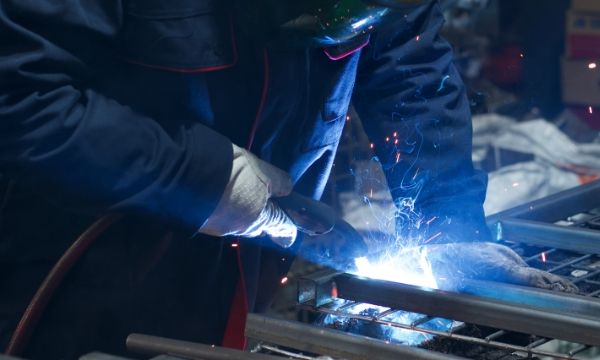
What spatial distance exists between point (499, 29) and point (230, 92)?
2849 millimetres

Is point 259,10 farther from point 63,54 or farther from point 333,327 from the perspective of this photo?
point 333,327

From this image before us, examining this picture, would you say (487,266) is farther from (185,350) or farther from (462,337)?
(185,350)

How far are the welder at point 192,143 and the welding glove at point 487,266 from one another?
0.10m

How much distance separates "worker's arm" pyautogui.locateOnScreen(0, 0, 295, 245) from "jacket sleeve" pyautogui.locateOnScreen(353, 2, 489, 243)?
50cm

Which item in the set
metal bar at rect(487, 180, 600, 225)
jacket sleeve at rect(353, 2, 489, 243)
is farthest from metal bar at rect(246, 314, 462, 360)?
metal bar at rect(487, 180, 600, 225)

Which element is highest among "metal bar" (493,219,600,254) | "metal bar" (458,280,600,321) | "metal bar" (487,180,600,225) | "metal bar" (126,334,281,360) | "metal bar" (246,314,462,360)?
"metal bar" (487,180,600,225)

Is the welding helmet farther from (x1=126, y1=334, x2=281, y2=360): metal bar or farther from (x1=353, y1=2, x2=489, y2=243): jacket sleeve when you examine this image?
(x1=126, y1=334, x2=281, y2=360): metal bar

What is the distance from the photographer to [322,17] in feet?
→ 5.70

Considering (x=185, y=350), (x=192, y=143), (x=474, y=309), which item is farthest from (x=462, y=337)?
(x=192, y=143)

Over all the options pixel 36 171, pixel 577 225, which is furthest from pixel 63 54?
pixel 577 225

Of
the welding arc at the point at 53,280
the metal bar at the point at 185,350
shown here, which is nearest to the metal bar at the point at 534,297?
the metal bar at the point at 185,350

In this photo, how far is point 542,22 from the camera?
4516mm

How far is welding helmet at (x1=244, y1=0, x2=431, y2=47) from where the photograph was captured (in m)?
1.71

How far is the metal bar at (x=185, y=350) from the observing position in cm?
144
